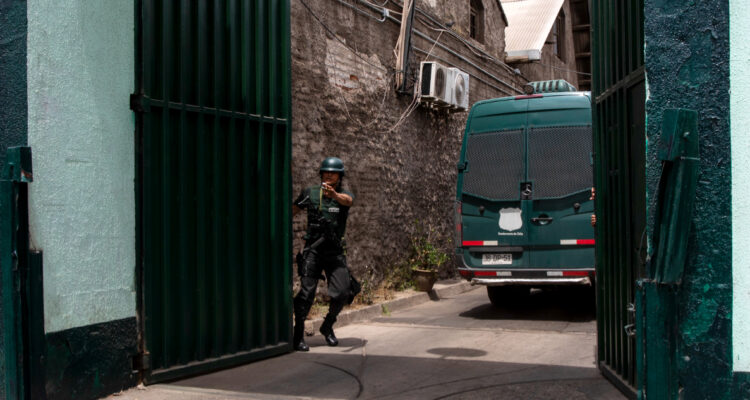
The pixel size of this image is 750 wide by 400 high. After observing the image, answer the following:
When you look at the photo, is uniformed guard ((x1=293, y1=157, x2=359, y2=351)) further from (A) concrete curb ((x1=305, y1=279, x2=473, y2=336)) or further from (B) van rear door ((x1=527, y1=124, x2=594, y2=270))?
(B) van rear door ((x1=527, y1=124, x2=594, y2=270))

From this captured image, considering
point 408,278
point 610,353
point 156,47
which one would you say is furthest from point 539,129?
point 156,47

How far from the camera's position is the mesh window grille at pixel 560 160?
A: 9.29 meters

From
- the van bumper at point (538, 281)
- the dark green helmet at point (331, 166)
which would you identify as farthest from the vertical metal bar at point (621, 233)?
the van bumper at point (538, 281)

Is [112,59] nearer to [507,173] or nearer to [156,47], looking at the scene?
[156,47]

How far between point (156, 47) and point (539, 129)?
17.2 ft

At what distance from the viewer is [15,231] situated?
4.64m


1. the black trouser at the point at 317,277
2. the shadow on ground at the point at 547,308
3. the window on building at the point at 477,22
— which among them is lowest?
the shadow on ground at the point at 547,308

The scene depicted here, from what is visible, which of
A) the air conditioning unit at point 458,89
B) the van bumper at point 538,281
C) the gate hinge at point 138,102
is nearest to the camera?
the gate hinge at point 138,102

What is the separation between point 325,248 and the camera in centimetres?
759

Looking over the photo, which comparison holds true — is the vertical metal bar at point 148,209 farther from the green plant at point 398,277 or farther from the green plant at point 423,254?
the green plant at point 423,254

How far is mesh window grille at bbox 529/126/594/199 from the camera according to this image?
9289 millimetres

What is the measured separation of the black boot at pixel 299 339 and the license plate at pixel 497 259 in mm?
2995

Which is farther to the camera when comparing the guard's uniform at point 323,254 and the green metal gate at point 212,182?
the guard's uniform at point 323,254

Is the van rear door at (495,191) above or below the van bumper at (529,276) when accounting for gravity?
above
